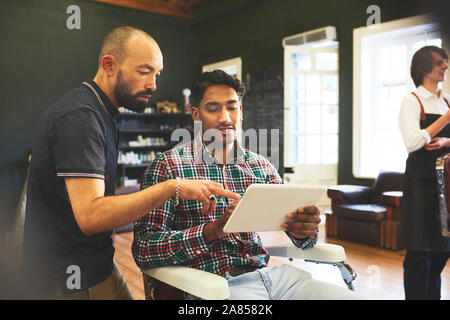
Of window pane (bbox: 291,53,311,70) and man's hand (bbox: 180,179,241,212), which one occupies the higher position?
window pane (bbox: 291,53,311,70)

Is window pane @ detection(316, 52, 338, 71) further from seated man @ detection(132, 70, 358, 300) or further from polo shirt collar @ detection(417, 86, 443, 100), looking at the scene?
seated man @ detection(132, 70, 358, 300)

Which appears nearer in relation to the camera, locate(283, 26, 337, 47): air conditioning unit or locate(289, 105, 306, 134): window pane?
locate(283, 26, 337, 47): air conditioning unit

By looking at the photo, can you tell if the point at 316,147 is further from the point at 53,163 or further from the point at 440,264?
the point at 53,163

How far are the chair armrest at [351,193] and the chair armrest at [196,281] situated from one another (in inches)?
140

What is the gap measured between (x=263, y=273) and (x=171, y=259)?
1.30 ft

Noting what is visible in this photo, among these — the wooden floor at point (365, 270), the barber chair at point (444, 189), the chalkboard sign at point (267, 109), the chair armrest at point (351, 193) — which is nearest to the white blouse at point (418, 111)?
the barber chair at point (444, 189)

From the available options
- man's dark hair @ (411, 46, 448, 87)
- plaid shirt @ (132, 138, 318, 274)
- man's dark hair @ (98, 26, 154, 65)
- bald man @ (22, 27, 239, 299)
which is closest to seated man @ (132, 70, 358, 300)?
plaid shirt @ (132, 138, 318, 274)

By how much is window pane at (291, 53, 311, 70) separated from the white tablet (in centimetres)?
456

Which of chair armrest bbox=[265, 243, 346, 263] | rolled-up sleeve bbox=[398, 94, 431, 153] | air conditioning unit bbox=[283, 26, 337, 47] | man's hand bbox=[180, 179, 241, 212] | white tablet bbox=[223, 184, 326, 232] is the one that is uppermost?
air conditioning unit bbox=[283, 26, 337, 47]

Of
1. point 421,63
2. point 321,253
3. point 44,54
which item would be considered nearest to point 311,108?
point 421,63

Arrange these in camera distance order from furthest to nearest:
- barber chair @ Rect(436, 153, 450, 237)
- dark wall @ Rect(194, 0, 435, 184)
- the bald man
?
1. dark wall @ Rect(194, 0, 435, 184)
2. barber chair @ Rect(436, 153, 450, 237)
3. the bald man

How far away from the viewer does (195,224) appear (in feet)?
4.88

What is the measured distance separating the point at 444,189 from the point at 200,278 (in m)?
1.40

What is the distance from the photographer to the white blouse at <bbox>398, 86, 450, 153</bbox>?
2.04 metres
